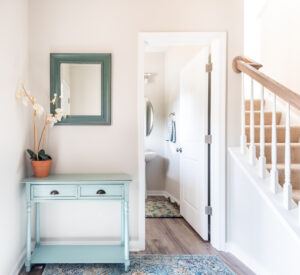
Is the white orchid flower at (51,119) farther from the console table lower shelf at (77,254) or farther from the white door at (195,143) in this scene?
the white door at (195,143)

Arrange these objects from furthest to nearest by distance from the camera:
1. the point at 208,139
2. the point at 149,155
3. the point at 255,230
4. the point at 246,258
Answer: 1. the point at 149,155
2. the point at 208,139
3. the point at 246,258
4. the point at 255,230

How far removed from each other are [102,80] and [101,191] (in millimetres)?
1053

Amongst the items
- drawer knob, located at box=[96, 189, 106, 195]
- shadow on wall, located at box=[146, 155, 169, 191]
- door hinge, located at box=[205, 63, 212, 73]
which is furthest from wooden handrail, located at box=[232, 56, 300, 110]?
shadow on wall, located at box=[146, 155, 169, 191]

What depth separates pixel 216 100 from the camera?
241 cm

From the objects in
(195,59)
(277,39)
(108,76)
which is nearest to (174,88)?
(195,59)

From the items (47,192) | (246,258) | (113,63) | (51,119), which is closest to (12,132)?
(51,119)

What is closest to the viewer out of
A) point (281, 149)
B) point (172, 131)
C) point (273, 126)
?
point (273, 126)

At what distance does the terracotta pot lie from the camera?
2.13 metres

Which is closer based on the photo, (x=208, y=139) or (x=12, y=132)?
(x=12, y=132)

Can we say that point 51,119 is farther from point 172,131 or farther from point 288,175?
point 172,131

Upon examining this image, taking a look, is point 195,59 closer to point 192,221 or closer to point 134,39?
point 134,39

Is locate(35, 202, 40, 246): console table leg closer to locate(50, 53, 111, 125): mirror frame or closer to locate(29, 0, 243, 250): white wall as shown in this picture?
locate(29, 0, 243, 250): white wall

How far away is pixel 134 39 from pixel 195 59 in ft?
2.82

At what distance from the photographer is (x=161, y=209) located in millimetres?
3723
